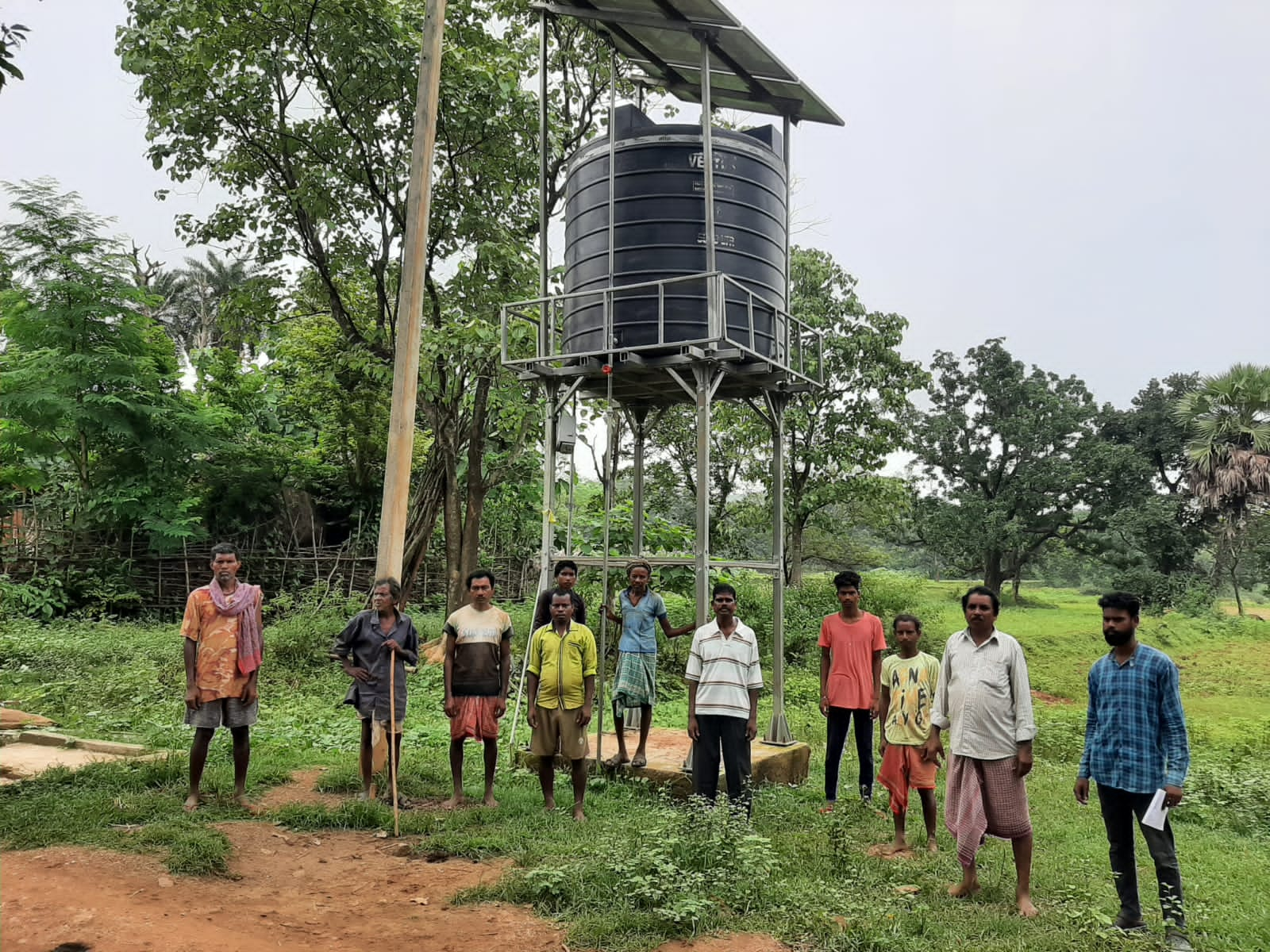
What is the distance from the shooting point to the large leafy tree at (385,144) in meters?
13.6

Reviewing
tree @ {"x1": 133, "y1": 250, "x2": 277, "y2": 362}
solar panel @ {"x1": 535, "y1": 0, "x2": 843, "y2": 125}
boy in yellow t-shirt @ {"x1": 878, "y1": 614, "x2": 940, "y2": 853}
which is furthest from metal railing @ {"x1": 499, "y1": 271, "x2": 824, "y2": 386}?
tree @ {"x1": 133, "y1": 250, "x2": 277, "y2": 362}

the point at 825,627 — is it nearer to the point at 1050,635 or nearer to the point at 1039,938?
the point at 1039,938

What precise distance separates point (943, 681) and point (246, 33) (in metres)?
13.6

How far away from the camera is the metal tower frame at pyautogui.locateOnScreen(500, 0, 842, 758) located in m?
8.75

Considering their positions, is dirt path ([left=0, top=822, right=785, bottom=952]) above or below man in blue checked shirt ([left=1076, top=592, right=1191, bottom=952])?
below

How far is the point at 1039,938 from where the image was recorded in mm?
4852

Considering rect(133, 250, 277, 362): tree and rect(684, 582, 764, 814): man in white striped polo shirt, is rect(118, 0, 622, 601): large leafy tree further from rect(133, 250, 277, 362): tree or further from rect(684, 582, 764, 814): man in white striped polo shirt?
rect(133, 250, 277, 362): tree

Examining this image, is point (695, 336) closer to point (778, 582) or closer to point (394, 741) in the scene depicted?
point (778, 582)

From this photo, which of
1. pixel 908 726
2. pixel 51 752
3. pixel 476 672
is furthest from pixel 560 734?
pixel 51 752

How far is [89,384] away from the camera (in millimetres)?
18422

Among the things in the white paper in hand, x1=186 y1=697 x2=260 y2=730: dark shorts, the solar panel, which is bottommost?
the white paper in hand

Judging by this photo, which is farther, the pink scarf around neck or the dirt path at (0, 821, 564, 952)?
the pink scarf around neck

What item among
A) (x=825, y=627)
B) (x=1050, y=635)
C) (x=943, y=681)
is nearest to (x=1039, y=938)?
(x=943, y=681)

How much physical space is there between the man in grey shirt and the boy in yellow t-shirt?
0.97m
